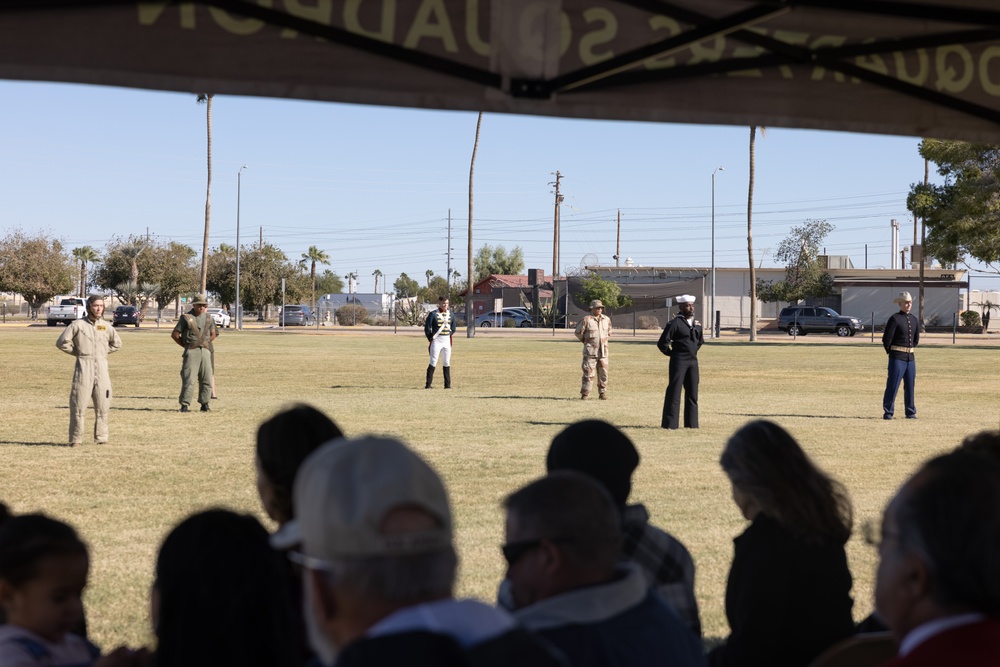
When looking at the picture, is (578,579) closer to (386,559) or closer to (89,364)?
(386,559)

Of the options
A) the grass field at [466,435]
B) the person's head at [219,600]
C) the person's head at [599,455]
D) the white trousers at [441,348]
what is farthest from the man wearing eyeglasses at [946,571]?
the white trousers at [441,348]

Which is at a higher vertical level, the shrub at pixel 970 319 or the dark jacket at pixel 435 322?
the shrub at pixel 970 319

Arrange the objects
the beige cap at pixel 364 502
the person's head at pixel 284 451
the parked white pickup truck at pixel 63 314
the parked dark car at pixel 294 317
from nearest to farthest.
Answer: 1. the beige cap at pixel 364 502
2. the person's head at pixel 284 451
3. the parked white pickup truck at pixel 63 314
4. the parked dark car at pixel 294 317

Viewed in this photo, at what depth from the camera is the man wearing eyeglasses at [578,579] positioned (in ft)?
8.18

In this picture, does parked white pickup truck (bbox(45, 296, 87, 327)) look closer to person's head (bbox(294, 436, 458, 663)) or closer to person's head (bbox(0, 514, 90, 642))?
person's head (bbox(0, 514, 90, 642))

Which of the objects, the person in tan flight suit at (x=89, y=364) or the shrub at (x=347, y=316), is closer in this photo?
the person in tan flight suit at (x=89, y=364)

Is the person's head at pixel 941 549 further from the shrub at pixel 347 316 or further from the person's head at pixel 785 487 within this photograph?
the shrub at pixel 347 316

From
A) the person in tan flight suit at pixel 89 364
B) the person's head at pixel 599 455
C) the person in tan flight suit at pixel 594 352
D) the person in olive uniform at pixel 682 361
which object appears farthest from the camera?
the person in tan flight suit at pixel 594 352

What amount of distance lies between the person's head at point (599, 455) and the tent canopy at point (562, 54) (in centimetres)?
135

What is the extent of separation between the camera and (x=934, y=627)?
1.96 m

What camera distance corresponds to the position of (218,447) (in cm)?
1322

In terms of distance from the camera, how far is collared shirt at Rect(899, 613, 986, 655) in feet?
6.40

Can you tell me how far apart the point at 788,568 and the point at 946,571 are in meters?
1.65

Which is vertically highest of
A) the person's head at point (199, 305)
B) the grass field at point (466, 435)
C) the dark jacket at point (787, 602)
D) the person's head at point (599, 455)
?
the person's head at point (199, 305)
